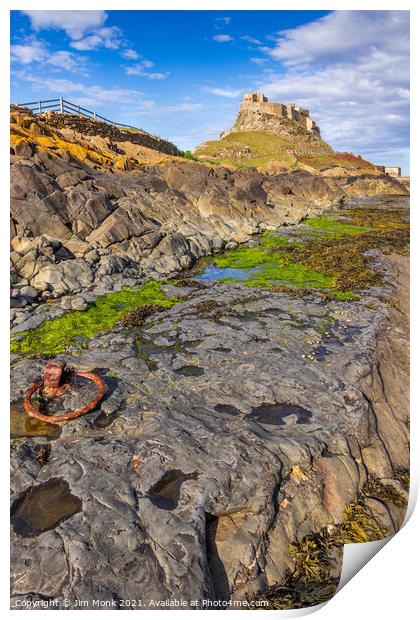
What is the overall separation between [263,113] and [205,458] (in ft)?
395

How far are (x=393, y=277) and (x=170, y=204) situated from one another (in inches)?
637

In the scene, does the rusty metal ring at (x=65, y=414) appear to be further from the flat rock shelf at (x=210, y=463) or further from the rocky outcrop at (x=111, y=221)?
the rocky outcrop at (x=111, y=221)

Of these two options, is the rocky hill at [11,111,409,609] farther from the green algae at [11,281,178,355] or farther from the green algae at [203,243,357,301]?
the green algae at [203,243,357,301]

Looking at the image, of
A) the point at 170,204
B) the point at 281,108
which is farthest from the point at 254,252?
the point at 281,108

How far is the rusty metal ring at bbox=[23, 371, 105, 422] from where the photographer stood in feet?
23.4

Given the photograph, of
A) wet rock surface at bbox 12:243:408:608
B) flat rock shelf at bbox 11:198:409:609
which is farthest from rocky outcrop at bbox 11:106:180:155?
wet rock surface at bbox 12:243:408:608

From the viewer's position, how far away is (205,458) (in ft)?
20.5

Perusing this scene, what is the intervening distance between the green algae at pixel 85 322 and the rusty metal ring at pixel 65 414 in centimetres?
226

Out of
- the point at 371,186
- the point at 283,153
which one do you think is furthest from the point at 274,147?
the point at 371,186

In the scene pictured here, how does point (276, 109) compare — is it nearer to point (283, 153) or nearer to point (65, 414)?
point (283, 153)

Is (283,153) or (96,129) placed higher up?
(283,153)

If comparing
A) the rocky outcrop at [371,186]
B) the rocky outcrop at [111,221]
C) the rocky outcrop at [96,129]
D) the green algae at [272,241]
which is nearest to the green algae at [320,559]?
the rocky outcrop at [111,221]

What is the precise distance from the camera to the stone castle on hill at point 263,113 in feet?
365
